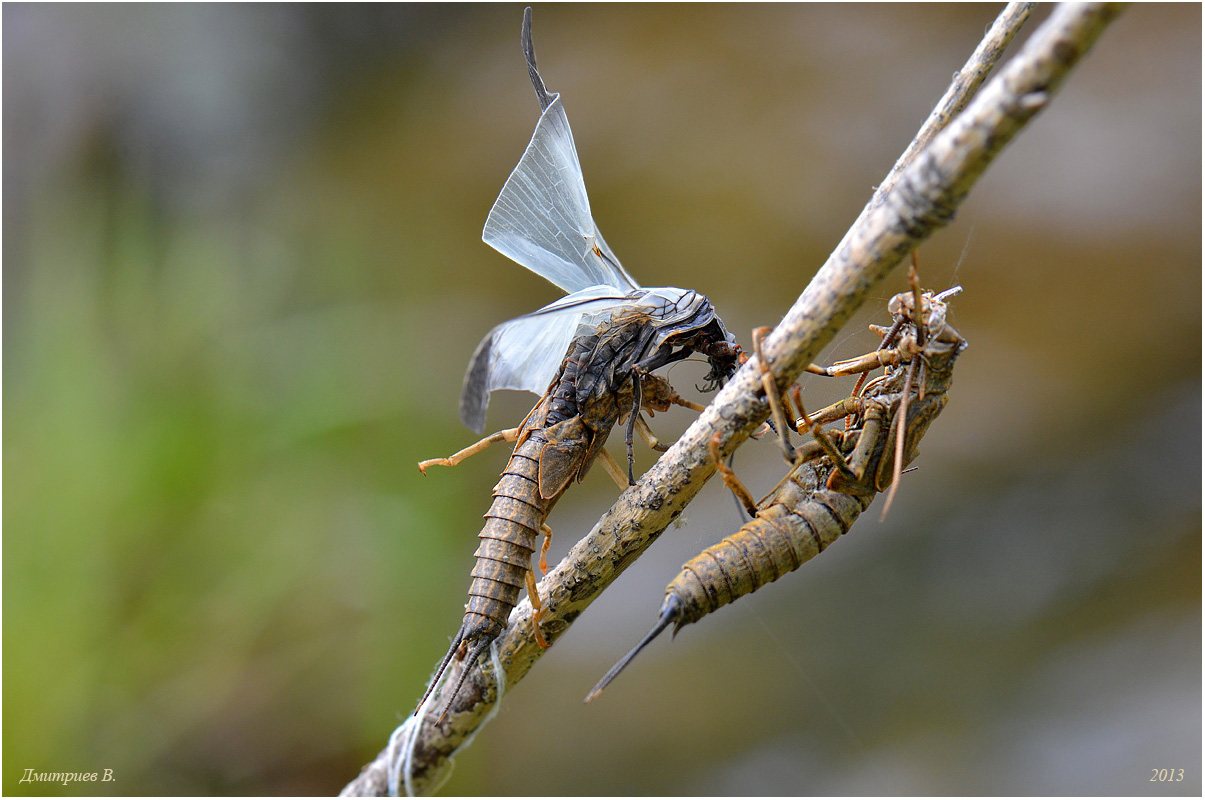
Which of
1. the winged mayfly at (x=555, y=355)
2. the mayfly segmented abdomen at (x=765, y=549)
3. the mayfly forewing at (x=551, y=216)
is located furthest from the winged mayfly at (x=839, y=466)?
the mayfly forewing at (x=551, y=216)

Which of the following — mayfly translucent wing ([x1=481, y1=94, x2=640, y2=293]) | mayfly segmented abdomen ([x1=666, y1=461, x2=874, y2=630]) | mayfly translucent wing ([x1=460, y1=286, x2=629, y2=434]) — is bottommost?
mayfly segmented abdomen ([x1=666, y1=461, x2=874, y2=630])

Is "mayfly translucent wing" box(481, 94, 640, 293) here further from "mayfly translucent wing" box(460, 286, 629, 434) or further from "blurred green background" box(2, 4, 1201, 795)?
"blurred green background" box(2, 4, 1201, 795)

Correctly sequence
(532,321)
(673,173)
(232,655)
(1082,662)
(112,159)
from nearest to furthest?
(532,321)
(232,655)
(1082,662)
(112,159)
(673,173)

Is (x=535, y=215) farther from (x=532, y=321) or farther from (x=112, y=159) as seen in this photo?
(x=112, y=159)

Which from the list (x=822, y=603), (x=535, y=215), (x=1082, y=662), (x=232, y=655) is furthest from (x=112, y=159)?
(x=1082, y=662)

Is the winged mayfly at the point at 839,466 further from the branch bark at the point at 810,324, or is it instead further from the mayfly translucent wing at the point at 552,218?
the mayfly translucent wing at the point at 552,218

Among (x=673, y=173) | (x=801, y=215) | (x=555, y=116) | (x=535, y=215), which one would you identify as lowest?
(x=535, y=215)

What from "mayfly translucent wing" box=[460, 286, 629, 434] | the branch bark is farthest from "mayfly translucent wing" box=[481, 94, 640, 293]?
the branch bark

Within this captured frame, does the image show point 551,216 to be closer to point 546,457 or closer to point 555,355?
point 555,355
